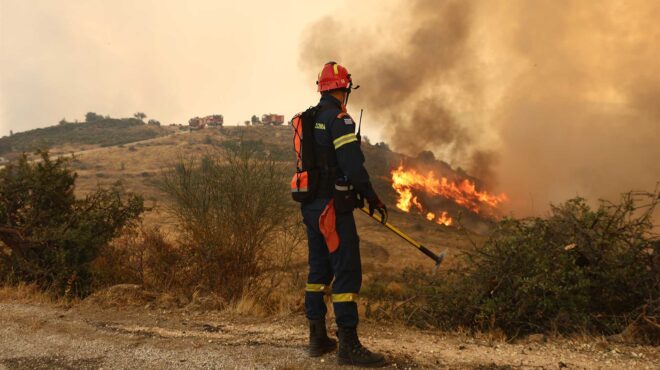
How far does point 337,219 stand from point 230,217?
4313 mm

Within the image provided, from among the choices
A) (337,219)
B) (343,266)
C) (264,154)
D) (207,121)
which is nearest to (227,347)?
(343,266)

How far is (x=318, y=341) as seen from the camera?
→ 4.00 m

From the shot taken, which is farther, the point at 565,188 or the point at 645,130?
the point at 565,188

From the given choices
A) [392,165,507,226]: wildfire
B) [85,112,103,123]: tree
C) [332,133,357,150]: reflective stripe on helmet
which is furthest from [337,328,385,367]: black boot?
[85,112,103,123]: tree

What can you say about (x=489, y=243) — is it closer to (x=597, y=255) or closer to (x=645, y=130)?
(x=597, y=255)

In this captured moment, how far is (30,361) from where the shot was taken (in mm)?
3943

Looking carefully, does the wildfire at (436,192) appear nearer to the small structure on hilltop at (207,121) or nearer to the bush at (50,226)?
the bush at (50,226)

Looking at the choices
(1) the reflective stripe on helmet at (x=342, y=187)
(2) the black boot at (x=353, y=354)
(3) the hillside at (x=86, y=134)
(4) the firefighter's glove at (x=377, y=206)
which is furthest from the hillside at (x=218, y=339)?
(3) the hillside at (x=86, y=134)

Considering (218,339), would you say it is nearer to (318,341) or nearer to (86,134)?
(318,341)

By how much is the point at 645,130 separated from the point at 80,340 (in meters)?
37.7

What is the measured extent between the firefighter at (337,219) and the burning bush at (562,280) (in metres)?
2.08

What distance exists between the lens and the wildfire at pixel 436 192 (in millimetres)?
31595

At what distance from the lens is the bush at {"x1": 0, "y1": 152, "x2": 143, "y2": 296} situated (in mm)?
6758

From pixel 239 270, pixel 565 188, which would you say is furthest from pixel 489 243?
pixel 565 188
